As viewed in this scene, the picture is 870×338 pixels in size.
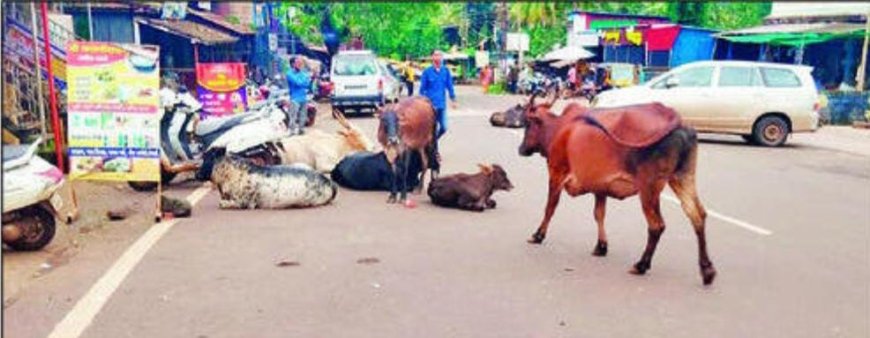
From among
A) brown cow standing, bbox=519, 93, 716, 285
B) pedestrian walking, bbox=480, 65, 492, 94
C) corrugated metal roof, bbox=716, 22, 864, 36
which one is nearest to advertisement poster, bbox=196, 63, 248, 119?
brown cow standing, bbox=519, 93, 716, 285

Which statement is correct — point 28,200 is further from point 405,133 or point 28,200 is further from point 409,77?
point 409,77

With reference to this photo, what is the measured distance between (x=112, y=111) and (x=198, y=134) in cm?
281

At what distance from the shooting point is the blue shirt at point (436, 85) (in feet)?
39.1

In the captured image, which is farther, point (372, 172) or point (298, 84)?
point (298, 84)

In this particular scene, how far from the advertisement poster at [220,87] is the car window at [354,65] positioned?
23.1 ft

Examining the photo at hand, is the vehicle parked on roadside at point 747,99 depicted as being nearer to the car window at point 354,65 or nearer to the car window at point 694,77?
the car window at point 694,77

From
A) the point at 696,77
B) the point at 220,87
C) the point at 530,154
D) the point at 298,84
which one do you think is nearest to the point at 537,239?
the point at 530,154

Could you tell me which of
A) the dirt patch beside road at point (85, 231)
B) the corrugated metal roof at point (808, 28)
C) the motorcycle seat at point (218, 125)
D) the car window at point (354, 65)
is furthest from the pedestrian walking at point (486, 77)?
the dirt patch beside road at point (85, 231)

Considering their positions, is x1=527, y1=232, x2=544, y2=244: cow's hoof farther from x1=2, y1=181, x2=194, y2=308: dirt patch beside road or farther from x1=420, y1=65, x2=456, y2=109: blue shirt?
x1=420, y1=65, x2=456, y2=109: blue shirt

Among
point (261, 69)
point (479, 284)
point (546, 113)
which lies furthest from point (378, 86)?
point (479, 284)

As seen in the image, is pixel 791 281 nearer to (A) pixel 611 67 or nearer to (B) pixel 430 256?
(B) pixel 430 256

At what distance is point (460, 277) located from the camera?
19.4ft

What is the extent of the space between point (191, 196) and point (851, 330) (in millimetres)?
7200

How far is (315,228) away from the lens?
7629 millimetres
